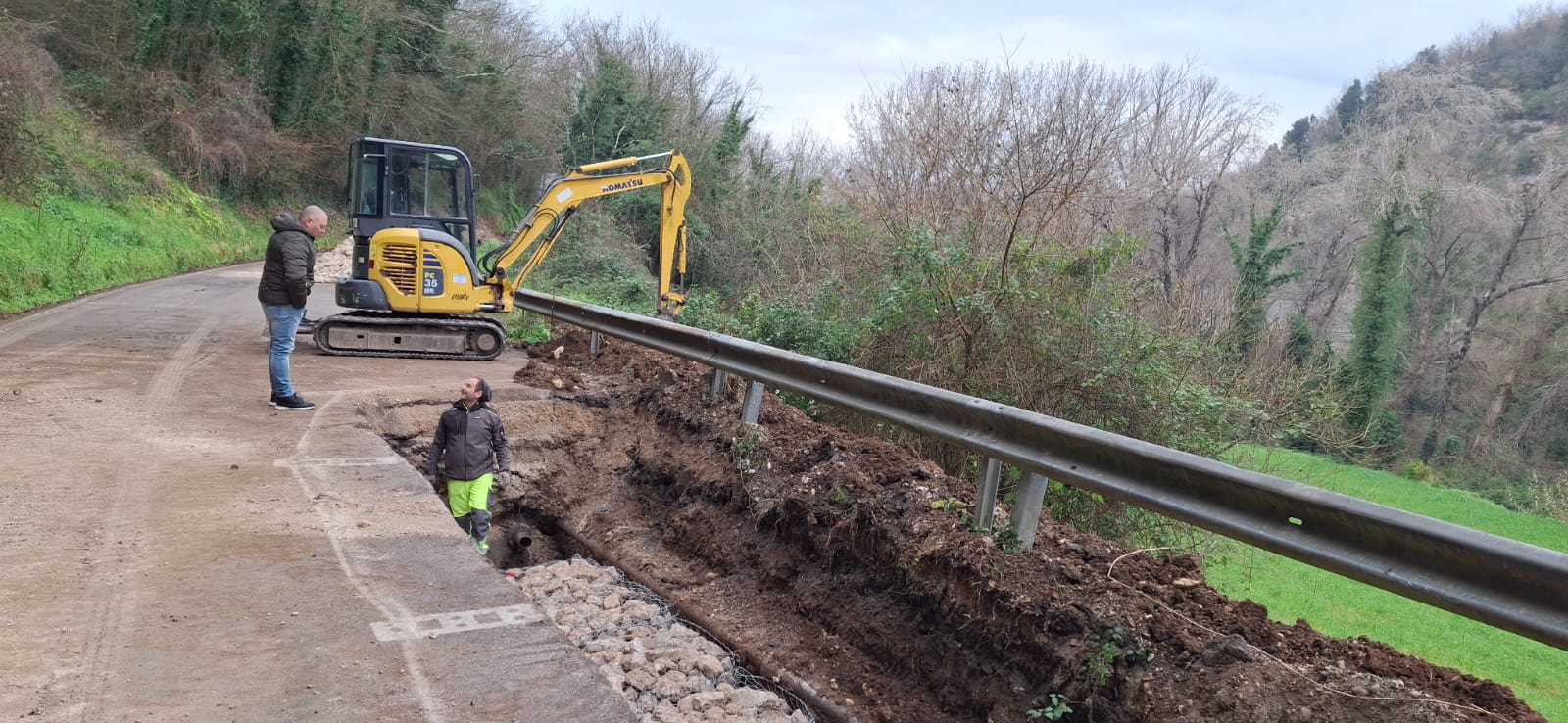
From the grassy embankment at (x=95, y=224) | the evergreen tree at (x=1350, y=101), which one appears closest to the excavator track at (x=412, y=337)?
the grassy embankment at (x=95, y=224)

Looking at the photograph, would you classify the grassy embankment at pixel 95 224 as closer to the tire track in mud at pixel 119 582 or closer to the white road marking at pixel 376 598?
the tire track in mud at pixel 119 582

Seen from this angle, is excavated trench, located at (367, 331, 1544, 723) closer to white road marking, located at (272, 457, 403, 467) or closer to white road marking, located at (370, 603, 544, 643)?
white road marking, located at (370, 603, 544, 643)

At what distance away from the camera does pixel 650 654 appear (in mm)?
4652

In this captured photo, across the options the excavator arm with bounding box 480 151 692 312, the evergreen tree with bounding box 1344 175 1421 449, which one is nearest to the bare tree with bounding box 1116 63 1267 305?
the evergreen tree with bounding box 1344 175 1421 449

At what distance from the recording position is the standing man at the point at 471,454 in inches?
262

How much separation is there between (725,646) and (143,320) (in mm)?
10871

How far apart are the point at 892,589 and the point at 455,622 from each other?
81.3 inches

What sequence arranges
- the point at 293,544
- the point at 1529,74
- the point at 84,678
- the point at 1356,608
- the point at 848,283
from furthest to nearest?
1. the point at 1529,74
2. the point at 1356,608
3. the point at 848,283
4. the point at 293,544
5. the point at 84,678

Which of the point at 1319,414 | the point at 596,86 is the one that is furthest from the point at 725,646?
the point at 596,86

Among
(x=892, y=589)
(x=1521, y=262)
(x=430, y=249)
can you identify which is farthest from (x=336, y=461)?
(x=1521, y=262)

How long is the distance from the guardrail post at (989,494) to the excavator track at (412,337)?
7.69 metres

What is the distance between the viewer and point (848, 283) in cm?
970

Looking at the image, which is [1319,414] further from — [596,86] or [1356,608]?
[596,86]

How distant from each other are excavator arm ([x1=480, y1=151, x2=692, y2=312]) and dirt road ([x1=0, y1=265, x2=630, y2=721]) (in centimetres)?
447
